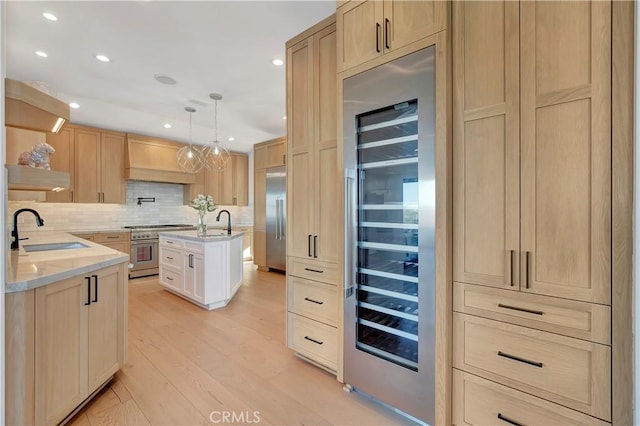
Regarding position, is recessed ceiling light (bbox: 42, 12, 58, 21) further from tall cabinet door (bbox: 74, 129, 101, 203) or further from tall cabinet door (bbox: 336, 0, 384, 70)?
tall cabinet door (bbox: 74, 129, 101, 203)

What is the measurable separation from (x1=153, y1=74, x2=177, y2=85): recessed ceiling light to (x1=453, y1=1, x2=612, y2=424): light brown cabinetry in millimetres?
3110

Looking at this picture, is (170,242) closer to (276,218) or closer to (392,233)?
(276,218)

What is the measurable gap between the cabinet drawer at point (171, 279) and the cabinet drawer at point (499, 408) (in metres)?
3.66

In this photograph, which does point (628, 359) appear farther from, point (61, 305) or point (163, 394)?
point (61, 305)

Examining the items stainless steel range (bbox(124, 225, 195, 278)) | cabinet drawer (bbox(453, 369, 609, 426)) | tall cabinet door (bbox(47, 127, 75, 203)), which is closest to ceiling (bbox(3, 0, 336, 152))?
tall cabinet door (bbox(47, 127, 75, 203))

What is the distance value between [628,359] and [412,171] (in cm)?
123

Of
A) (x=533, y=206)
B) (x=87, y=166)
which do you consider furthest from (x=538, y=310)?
(x=87, y=166)

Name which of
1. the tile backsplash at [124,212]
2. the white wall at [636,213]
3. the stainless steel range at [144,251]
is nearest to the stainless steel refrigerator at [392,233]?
the white wall at [636,213]

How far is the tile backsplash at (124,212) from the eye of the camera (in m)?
5.20

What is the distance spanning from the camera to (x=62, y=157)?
5082mm

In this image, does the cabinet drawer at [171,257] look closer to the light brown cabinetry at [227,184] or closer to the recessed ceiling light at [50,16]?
the light brown cabinetry at [227,184]

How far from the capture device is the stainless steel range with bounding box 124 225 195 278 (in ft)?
18.1

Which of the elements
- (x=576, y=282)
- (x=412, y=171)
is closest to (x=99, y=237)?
(x=412, y=171)

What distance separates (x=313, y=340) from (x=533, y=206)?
1757 millimetres
